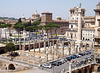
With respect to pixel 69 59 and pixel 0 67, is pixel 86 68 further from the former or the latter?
pixel 0 67

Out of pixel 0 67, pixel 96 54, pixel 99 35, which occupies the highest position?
pixel 99 35

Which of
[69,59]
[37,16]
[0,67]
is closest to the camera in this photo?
[69,59]

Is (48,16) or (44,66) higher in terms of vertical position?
(48,16)

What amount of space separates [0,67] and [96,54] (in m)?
22.5

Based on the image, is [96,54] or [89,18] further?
[89,18]

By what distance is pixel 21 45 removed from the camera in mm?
61750

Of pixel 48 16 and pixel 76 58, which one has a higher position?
pixel 48 16

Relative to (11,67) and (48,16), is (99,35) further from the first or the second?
(48,16)

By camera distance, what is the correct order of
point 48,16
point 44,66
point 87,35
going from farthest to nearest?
point 48,16
point 87,35
point 44,66

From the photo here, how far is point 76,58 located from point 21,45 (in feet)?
81.7

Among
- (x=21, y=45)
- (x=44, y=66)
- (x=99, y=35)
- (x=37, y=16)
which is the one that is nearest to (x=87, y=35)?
(x=21, y=45)

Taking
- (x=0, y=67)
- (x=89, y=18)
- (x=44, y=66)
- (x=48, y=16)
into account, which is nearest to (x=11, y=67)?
(x=0, y=67)

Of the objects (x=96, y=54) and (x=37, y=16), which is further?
(x=37, y=16)

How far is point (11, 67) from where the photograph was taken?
42.4 metres
